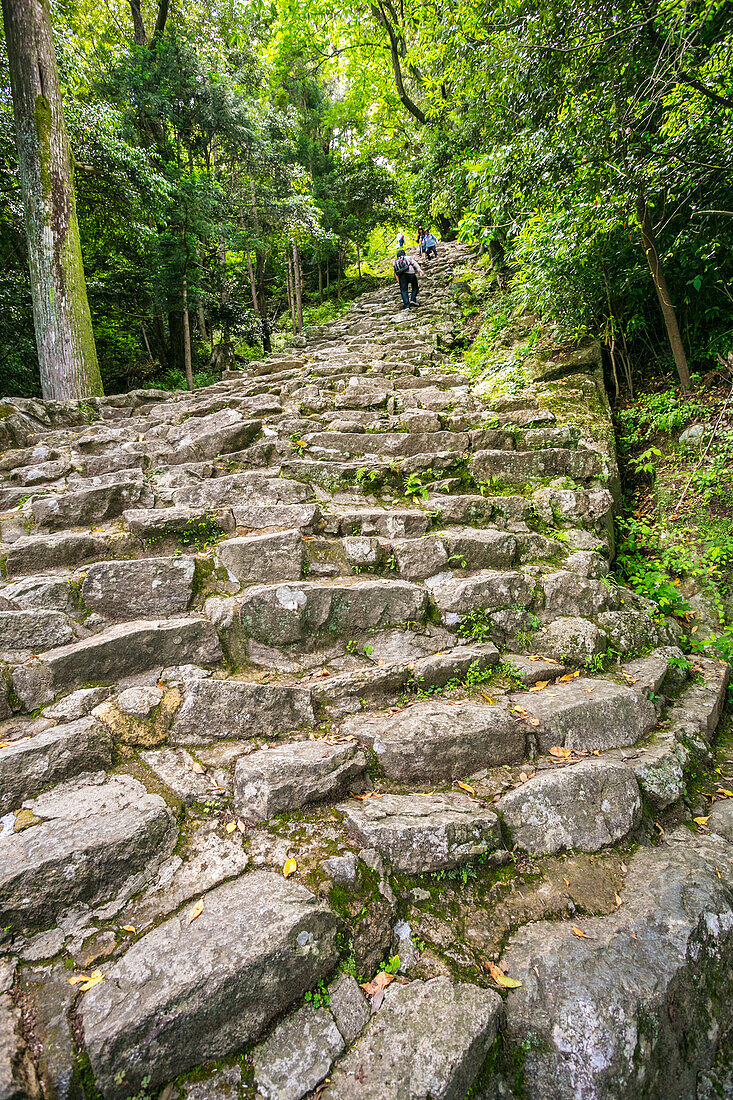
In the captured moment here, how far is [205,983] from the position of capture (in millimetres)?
1572

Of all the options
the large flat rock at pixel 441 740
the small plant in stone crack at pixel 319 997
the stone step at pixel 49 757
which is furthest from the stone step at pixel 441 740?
Result: the stone step at pixel 49 757

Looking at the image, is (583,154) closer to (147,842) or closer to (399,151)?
(147,842)

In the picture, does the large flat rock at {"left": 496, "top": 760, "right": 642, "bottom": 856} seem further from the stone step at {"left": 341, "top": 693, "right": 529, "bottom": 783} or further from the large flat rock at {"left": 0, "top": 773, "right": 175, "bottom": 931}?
A: the large flat rock at {"left": 0, "top": 773, "right": 175, "bottom": 931}

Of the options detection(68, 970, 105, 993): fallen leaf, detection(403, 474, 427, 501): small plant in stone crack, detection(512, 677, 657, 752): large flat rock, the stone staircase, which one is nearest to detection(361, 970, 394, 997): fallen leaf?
the stone staircase

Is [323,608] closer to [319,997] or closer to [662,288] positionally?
[319,997]

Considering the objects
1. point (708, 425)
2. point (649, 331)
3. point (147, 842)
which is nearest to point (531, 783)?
point (147, 842)

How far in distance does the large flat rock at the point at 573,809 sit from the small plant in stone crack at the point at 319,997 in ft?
3.52

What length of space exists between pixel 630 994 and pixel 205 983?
1.57 metres

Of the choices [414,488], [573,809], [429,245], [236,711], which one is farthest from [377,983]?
[429,245]

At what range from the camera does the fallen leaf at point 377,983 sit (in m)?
1.77

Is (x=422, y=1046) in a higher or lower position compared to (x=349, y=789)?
lower

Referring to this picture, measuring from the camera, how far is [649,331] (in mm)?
5852

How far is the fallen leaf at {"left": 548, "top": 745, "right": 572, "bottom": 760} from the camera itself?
2.69 m

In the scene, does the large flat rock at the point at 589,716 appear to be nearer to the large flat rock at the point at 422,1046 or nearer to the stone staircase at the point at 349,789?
the stone staircase at the point at 349,789
